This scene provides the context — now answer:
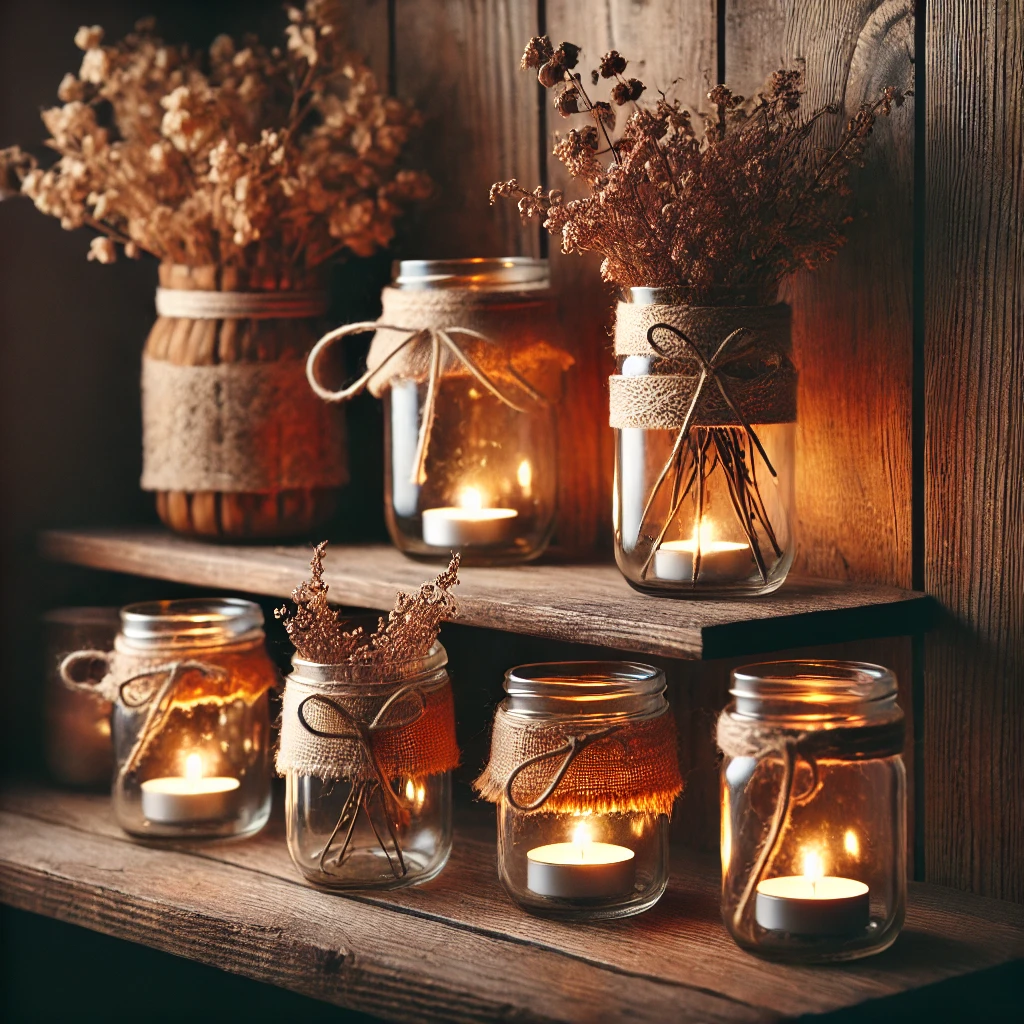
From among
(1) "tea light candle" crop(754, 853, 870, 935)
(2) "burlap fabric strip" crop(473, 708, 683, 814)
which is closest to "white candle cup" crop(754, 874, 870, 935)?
(1) "tea light candle" crop(754, 853, 870, 935)

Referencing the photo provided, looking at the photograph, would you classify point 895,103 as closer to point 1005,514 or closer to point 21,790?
point 1005,514

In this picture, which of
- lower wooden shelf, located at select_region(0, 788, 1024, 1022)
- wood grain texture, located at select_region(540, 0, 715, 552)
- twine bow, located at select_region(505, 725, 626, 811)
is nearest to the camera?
lower wooden shelf, located at select_region(0, 788, 1024, 1022)

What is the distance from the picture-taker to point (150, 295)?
5.06 ft

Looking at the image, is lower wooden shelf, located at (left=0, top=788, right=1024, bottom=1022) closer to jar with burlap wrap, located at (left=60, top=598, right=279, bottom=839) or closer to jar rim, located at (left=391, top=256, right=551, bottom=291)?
jar with burlap wrap, located at (left=60, top=598, right=279, bottom=839)

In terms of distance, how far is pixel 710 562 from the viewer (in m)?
1.06

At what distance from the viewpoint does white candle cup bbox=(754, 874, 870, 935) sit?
95 cm

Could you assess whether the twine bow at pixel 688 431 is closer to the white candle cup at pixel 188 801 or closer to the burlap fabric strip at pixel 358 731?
the burlap fabric strip at pixel 358 731

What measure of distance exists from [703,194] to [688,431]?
0.15m

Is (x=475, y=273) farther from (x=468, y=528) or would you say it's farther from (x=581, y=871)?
(x=581, y=871)

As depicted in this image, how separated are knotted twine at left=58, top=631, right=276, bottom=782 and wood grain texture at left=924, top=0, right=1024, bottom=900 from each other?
20.7 inches

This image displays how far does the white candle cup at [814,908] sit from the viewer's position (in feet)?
3.12

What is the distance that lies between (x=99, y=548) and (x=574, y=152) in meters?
0.61

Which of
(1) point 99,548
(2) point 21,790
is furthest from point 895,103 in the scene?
(2) point 21,790

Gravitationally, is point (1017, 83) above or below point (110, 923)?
above
